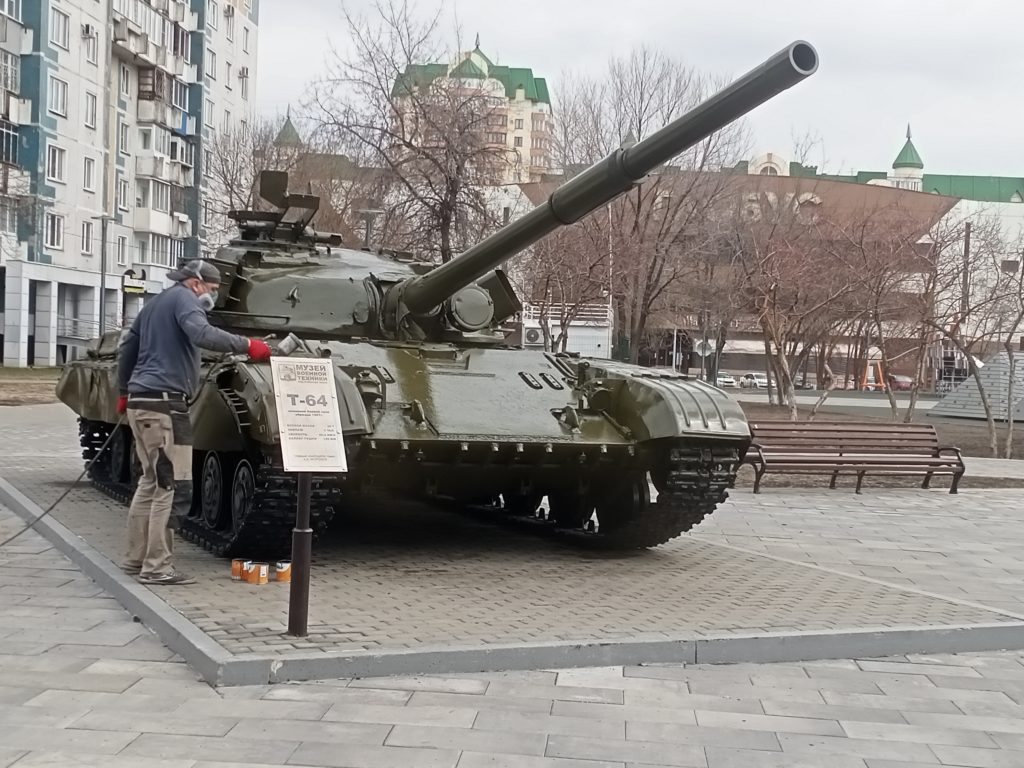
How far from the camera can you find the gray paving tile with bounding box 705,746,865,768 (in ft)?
15.3

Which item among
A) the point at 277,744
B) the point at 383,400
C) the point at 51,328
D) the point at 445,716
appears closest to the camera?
the point at 277,744

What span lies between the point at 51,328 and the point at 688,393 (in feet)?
120

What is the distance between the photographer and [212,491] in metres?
8.80

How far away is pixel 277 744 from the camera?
15.4 ft

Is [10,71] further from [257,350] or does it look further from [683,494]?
[683,494]

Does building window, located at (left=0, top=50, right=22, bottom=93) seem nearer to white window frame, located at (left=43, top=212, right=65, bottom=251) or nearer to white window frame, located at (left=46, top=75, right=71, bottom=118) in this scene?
white window frame, located at (left=46, top=75, right=71, bottom=118)

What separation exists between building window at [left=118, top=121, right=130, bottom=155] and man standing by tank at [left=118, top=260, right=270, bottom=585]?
4219cm

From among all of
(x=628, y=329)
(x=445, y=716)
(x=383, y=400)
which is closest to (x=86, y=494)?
(x=383, y=400)

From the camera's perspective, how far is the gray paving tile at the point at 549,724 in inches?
197

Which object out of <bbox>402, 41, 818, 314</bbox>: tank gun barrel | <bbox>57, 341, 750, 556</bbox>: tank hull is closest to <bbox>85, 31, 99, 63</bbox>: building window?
<bbox>402, 41, 818, 314</bbox>: tank gun barrel

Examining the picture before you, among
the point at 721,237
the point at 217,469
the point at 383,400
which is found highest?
the point at 721,237

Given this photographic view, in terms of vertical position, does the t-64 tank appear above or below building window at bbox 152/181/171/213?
below

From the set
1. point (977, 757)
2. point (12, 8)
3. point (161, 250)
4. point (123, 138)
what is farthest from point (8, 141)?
point (977, 757)

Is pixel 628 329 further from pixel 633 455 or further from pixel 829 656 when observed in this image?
pixel 829 656
